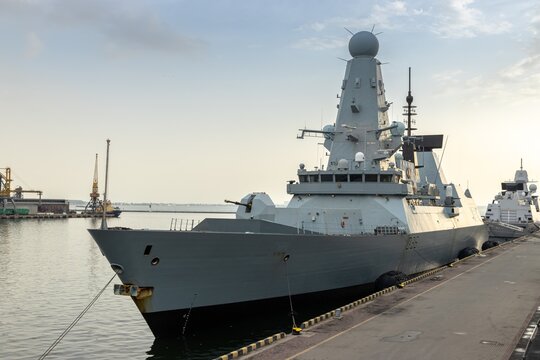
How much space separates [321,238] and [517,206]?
54.4 meters

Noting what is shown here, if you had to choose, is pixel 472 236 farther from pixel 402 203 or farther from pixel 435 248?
pixel 402 203

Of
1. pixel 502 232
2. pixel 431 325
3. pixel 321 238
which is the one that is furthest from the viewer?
pixel 502 232

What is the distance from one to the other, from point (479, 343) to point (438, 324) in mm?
1993

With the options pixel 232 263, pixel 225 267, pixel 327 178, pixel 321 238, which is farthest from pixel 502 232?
pixel 225 267

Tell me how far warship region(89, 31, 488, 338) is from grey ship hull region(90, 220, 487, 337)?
0.03 meters

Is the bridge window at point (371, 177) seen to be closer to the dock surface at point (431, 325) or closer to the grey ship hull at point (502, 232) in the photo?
the dock surface at point (431, 325)

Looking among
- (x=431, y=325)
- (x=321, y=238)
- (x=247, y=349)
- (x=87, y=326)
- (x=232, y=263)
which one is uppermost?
(x=321, y=238)

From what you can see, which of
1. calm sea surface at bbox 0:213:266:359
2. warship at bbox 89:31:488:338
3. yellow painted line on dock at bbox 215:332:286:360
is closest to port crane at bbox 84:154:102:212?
calm sea surface at bbox 0:213:266:359

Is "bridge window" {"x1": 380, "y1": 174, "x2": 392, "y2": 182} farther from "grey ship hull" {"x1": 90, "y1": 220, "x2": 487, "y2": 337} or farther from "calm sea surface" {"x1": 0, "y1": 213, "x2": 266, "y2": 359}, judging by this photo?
"calm sea surface" {"x1": 0, "y1": 213, "x2": 266, "y2": 359}

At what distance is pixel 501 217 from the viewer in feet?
208

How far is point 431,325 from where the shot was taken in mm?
13312

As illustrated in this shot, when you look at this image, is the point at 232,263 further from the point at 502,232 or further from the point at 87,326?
the point at 502,232

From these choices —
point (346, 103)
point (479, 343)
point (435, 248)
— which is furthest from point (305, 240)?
point (435, 248)

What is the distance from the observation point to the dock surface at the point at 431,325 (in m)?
10.8
